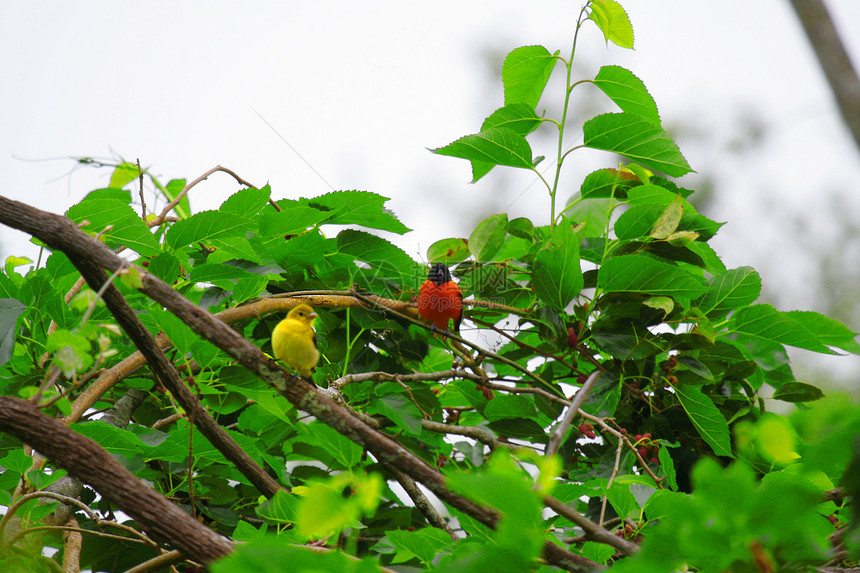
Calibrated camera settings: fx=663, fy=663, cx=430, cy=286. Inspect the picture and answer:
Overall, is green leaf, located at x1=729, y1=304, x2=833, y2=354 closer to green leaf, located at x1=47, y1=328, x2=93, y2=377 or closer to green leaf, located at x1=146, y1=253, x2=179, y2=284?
green leaf, located at x1=146, y1=253, x2=179, y2=284

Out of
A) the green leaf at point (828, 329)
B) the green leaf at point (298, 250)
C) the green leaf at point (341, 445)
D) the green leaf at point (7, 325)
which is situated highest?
A: the green leaf at point (7, 325)

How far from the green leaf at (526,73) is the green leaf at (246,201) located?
2.57 ft

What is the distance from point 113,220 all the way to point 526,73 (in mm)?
1249

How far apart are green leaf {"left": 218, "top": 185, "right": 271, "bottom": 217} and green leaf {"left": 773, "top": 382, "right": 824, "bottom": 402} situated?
1579 millimetres

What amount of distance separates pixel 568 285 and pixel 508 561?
1.10m

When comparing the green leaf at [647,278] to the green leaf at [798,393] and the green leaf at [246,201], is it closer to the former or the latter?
the green leaf at [798,393]

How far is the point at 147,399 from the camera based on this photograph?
1.83 metres

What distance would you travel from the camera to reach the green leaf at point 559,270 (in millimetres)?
1695

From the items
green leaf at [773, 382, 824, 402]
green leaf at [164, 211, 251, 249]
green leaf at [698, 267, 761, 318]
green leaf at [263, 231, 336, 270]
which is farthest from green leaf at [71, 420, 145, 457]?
green leaf at [773, 382, 824, 402]

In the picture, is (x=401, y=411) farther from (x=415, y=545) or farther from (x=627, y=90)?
(x=627, y=90)

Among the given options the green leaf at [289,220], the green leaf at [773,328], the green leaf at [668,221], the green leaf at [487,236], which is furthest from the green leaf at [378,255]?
the green leaf at [773,328]

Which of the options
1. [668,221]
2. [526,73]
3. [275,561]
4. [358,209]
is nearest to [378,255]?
[358,209]

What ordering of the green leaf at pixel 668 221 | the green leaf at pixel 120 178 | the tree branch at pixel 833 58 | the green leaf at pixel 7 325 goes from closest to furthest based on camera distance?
the tree branch at pixel 833 58 < the green leaf at pixel 7 325 < the green leaf at pixel 668 221 < the green leaf at pixel 120 178

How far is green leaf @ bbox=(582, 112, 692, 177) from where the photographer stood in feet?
6.13
